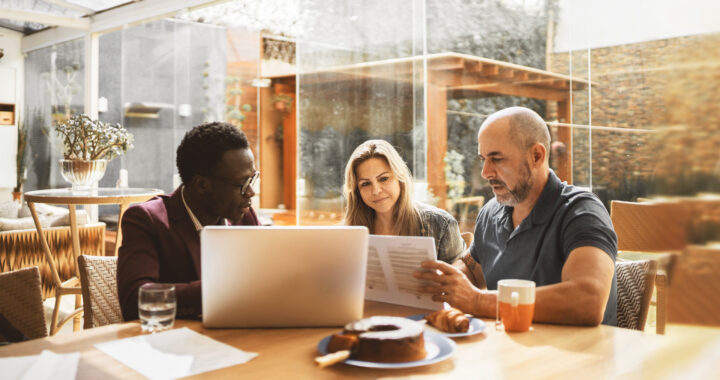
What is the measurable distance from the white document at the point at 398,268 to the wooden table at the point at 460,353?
0.23 metres

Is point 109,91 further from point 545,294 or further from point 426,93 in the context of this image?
point 545,294

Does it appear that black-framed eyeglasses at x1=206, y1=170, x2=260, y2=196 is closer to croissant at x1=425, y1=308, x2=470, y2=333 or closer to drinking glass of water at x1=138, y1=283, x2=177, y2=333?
drinking glass of water at x1=138, y1=283, x2=177, y2=333

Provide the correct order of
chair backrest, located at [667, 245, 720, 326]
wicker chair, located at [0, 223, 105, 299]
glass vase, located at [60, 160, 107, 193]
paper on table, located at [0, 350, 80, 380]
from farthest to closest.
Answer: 1. wicker chair, located at [0, 223, 105, 299]
2. glass vase, located at [60, 160, 107, 193]
3. paper on table, located at [0, 350, 80, 380]
4. chair backrest, located at [667, 245, 720, 326]

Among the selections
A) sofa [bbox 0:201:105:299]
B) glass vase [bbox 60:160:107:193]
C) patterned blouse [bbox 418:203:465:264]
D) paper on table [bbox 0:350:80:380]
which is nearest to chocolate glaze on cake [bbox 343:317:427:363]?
paper on table [bbox 0:350:80:380]

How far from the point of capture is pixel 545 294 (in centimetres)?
141

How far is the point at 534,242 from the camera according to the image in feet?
6.10

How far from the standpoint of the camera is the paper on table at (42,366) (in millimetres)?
1017

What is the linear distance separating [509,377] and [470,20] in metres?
3.75

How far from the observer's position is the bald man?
55.9 inches

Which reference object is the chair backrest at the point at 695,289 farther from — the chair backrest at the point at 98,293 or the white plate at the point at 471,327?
the chair backrest at the point at 98,293

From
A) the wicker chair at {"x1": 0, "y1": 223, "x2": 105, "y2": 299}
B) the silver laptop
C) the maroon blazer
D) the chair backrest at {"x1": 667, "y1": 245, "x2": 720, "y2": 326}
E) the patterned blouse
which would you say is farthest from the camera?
the wicker chair at {"x1": 0, "y1": 223, "x2": 105, "y2": 299}

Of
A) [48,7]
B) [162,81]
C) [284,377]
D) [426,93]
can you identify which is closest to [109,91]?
[162,81]

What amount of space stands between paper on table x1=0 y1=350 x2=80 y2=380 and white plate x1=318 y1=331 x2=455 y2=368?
1.52ft

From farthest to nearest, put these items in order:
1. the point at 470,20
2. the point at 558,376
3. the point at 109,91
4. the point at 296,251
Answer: the point at 109,91
the point at 470,20
the point at 296,251
the point at 558,376
